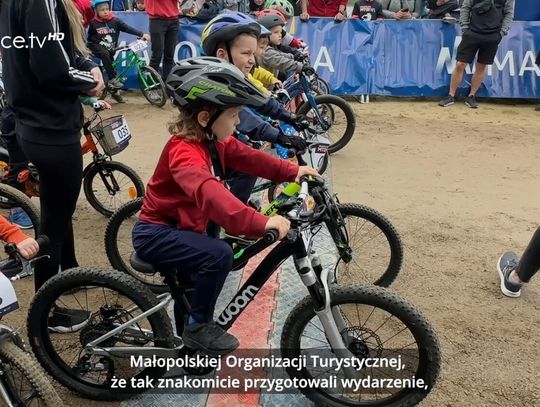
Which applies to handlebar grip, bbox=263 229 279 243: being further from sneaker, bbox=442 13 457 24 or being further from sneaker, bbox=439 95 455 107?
sneaker, bbox=442 13 457 24

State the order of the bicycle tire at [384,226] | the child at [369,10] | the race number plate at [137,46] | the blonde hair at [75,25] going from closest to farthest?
the blonde hair at [75,25] < the bicycle tire at [384,226] < the race number plate at [137,46] < the child at [369,10]

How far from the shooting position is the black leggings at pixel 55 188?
9.18 ft

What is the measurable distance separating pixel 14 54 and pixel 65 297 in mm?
1247

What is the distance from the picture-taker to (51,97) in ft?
8.98

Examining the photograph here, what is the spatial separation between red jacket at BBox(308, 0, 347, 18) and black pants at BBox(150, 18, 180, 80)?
257 cm

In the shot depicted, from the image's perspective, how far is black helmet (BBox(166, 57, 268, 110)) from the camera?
2.39 meters

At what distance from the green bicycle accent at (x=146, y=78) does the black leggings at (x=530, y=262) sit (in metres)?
6.04

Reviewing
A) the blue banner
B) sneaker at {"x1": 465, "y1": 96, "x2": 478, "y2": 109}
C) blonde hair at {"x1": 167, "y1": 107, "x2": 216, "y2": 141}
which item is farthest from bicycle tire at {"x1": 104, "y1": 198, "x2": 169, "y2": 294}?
sneaker at {"x1": 465, "y1": 96, "x2": 478, "y2": 109}

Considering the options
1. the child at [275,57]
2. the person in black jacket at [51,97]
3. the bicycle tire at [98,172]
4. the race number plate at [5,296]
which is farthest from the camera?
the child at [275,57]

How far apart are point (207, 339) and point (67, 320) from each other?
0.86 metres

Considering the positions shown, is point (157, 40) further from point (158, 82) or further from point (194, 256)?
point (194, 256)

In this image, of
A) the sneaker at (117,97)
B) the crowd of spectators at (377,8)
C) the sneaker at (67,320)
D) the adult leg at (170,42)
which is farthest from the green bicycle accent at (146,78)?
the sneaker at (67,320)

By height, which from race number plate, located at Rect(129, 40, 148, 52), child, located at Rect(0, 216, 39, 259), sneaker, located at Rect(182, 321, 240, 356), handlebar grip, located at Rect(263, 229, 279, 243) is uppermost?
handlebar grip, located at Rect(263, 229, 279, 243)

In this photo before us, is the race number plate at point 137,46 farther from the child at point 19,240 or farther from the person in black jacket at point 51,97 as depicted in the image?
the child at point 19,240
